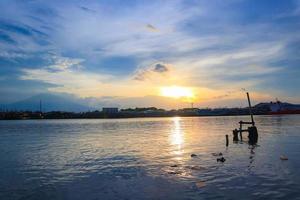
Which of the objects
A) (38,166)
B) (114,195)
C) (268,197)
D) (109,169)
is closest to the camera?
(268,197)

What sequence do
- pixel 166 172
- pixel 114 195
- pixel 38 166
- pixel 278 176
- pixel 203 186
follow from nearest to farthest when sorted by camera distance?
pixel 114 195
pixel 203 186
pixel 278 176
pixel 166 172
pixel 38 166

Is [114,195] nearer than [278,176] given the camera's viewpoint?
Yes

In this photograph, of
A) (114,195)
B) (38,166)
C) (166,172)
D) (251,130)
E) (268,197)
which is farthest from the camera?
(251,130)

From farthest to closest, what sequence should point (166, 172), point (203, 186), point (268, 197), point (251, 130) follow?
point (251, 130) → point (166, 172) → point (203, 186) → point (268, 197)

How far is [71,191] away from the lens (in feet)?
76.5

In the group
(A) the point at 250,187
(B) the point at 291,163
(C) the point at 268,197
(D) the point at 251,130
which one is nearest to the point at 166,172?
(A) the point at 250,187

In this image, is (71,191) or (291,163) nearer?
(71,191)

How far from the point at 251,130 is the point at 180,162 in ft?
92.1

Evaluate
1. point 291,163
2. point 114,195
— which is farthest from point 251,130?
point 114,195

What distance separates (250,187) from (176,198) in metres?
5.91

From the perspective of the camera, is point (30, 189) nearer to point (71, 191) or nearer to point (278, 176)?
point (71, 191)

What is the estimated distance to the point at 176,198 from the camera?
21.0 meters

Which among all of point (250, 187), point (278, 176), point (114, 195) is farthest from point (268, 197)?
point (114, 195)

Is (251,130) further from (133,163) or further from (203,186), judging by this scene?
(203,186)
